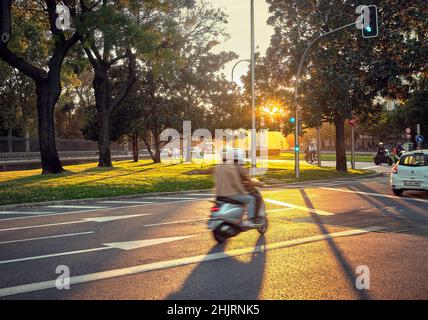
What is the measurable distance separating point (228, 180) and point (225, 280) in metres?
2.37

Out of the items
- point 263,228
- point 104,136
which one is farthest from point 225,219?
point 104,136

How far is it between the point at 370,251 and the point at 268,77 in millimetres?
22917

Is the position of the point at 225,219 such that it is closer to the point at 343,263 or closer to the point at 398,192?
the point at 343,263

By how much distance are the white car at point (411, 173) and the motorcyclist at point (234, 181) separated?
27.6 feet

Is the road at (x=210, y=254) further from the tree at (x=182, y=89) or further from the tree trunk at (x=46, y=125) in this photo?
the tree at (x=182, y=89)

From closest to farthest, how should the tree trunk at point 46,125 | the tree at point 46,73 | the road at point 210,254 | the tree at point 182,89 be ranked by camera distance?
the road at point 210,254, the tree at point 46,73, the tree trunk at point 46,125, the tree at point 182,89

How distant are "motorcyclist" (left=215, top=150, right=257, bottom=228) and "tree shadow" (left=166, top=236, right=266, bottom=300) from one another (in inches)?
47.2

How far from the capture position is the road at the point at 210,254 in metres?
5.04

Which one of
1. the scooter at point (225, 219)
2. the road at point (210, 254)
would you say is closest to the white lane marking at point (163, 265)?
the road at point (210, 254)

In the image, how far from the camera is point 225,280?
5.39 meters

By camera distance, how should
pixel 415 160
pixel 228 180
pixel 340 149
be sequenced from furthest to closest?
pixel 340 149
pixel 415 160
pixel 228 180

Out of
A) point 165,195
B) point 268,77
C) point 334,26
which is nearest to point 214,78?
point 268,77

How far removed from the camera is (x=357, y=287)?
Answer: 5.06 metres
